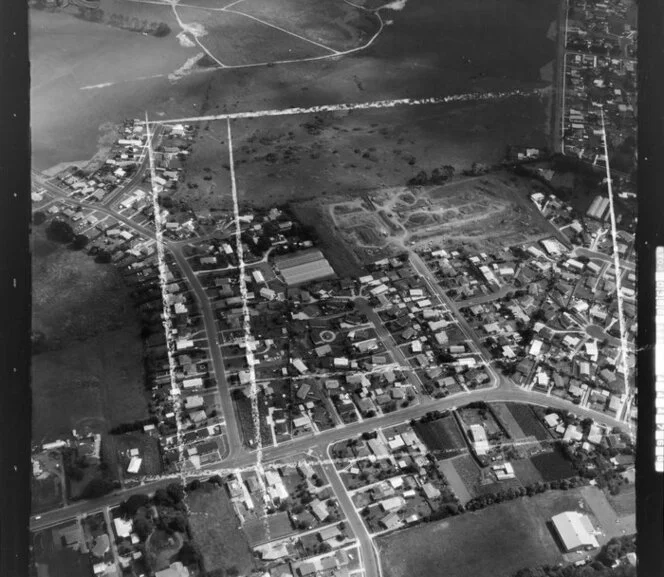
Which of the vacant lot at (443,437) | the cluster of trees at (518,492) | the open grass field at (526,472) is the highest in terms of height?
the vacant lot at (443,437)

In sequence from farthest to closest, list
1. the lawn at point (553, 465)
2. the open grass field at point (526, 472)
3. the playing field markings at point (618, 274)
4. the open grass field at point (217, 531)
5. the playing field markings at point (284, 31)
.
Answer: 1. the playing field markings at point (284, 31)
2. the playing field markings at point (618, 274)
3. the lawn at point (553, 465)
4. the open grass field at point (526, 472)
5. the open grass field at point (217, 531)

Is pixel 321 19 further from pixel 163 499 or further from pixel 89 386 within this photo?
pixel 163 499

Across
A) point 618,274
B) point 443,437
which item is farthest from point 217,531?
point 618,274

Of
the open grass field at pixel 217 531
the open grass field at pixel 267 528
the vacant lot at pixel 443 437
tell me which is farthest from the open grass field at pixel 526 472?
the open grass field at pixel 217 531

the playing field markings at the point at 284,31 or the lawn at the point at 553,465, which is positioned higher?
the playing field markings at the point at 284,31

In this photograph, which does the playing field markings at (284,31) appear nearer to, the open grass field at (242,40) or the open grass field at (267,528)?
the open grass field at (242,40)

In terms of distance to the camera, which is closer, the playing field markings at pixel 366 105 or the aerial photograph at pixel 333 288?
the aerial photograph at pixel 333 288

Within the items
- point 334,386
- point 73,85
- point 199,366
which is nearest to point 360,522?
point 334,386
